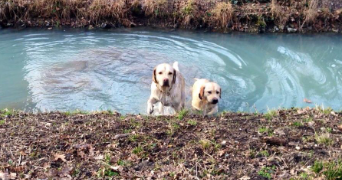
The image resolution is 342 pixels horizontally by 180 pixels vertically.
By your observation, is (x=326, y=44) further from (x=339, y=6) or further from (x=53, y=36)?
(x=53, y=36)

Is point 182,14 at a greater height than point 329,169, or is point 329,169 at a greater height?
point 182,14

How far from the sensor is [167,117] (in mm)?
6418

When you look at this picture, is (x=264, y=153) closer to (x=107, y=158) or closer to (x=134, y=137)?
(x=134, y=137)

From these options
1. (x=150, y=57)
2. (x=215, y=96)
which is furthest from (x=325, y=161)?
(x=150, y=57)

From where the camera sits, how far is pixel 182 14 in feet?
46.9

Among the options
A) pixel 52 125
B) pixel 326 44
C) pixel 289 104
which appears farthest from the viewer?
pixel 326 44

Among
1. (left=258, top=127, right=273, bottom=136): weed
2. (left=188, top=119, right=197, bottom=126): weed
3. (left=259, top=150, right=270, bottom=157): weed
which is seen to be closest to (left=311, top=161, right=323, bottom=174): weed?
(left=259, top=150, right=270, bottom=157): weed

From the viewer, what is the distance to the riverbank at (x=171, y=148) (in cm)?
411

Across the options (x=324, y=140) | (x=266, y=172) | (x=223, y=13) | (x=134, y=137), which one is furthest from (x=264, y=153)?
(x=223, y=13)

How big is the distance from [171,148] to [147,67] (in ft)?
20.8

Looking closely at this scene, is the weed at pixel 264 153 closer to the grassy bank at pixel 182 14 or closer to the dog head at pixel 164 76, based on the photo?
the dog head at pixel 164 76

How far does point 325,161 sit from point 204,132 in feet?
5.45

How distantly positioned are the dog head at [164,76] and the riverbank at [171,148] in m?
1.20

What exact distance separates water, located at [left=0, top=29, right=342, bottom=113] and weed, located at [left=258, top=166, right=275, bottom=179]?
14.2 feet
